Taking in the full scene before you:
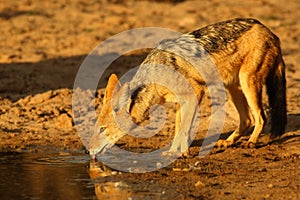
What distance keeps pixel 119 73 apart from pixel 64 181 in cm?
604

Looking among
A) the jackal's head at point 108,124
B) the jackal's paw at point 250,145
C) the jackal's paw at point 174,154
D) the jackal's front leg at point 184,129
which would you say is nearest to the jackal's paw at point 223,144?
the jackal's paw at point 250,145

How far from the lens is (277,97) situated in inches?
375

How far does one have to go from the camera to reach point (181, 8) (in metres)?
19.0

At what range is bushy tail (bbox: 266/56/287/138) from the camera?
938cm

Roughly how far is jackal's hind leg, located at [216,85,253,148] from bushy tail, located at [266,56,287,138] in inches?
14.3

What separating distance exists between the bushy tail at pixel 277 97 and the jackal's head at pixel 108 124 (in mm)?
1983

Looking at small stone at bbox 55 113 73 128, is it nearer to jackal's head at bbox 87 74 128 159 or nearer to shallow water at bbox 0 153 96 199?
shallow water at bbox 0 153 96 199

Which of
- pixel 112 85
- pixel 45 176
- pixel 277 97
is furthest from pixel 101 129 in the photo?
pixel 277 97

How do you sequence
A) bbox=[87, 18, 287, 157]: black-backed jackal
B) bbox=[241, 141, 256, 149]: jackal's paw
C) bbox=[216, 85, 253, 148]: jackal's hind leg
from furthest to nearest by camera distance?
bbox=[216, 85, 253, 148]: jackal's hind leg
bbox=[241, 141, 256, 149]: jackal's paw
bbox=[87, 18, 287, 157]: black-backed jackal

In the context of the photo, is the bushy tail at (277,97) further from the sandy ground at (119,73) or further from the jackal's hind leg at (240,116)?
the jackal's hind leg at (240,116)

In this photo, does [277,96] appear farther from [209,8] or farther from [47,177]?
[209,8]

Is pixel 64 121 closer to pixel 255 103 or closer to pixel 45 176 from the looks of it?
pixel 45 176

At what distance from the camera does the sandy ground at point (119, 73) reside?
7805 mm

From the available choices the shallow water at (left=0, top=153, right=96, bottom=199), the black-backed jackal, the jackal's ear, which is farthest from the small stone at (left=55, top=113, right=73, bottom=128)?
the jackal's ear
